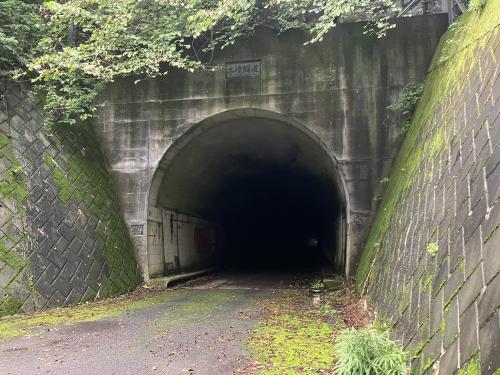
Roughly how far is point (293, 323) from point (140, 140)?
22.6 ft

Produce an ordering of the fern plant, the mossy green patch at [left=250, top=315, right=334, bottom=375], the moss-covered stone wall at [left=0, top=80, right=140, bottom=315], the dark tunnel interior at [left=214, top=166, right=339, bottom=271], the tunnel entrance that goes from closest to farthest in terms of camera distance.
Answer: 1. the fern plant
2. the mossy green patch at [left=250, top=315, right=334, bottom=375]
3. the moss-covered stone wall at [left=0, top=80, right=140, bottom=315]
4. the tunnel entrance
5. the dark tunnel interior at [left=214, top=166, right=339, bottom=271]

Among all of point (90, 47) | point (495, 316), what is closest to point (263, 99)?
point (90, 47)

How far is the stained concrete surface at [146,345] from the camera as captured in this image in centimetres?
483

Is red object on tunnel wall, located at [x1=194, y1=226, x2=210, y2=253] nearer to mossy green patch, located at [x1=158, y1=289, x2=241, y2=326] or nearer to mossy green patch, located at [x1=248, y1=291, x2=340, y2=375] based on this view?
mossy green patch, located at [x1=158, y1=289, x2=241, y2=326]

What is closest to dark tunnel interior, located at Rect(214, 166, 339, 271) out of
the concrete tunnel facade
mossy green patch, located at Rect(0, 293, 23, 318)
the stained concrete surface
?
the concrete tunnel facade

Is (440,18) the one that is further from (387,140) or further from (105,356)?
(105,356)

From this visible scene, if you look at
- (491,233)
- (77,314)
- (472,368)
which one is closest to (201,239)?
(77,314)

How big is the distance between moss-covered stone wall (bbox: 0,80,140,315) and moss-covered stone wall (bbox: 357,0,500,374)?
5698 millimetres

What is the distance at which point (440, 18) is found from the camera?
1059 centimetres

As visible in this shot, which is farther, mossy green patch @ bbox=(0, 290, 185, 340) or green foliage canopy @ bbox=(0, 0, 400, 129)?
green foliage canopy @ bbox=(0, 0, 400, 129)

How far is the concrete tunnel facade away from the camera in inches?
421

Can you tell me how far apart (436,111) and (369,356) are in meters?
4.76

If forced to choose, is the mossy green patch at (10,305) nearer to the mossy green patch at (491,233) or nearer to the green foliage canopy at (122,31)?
the green foliage canopy at (122,31)

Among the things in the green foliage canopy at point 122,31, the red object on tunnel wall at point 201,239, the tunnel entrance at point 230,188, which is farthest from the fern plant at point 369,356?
the red object on tunnel wall at point 201,239
